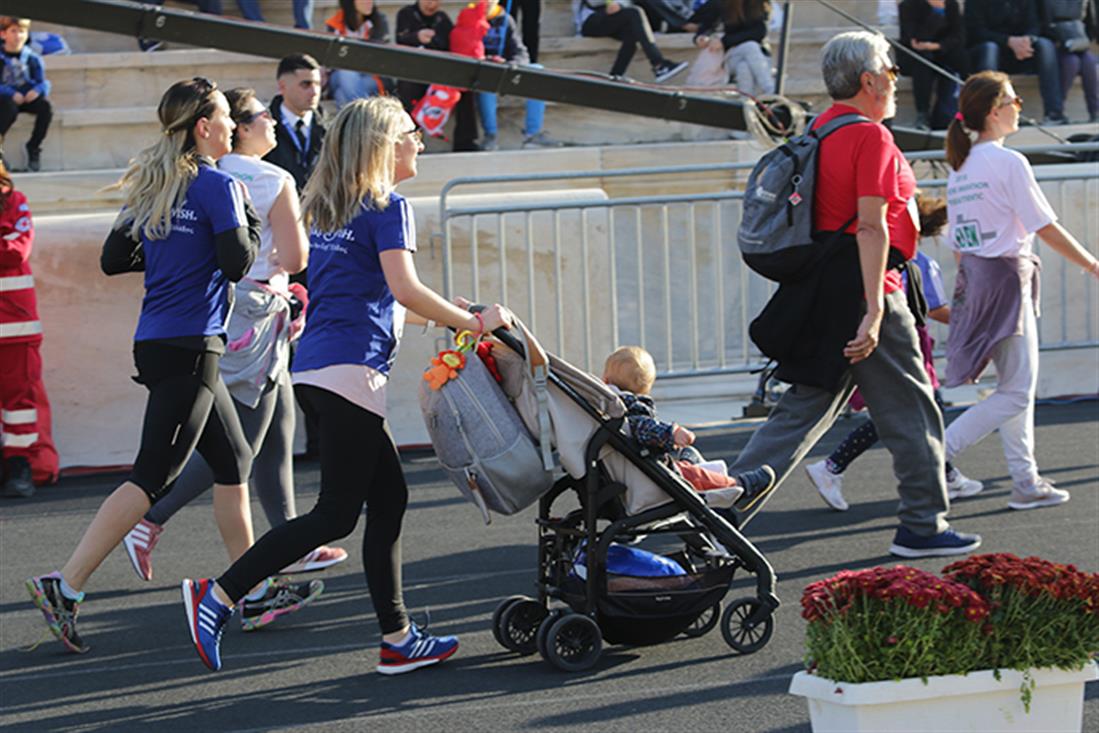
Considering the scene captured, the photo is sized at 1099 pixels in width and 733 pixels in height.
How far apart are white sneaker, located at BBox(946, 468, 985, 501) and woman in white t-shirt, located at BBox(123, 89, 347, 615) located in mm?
3174

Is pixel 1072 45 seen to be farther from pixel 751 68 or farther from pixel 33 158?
pixel 33 158

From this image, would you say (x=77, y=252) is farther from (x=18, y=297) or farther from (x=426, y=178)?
(x=426, y=178)

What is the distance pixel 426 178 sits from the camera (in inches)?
541

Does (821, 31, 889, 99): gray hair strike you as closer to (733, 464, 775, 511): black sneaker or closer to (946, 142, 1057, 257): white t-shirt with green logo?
(946, 142, 1057, 257): white t-shirt with green logo

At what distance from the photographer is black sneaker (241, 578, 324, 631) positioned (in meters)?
6.29

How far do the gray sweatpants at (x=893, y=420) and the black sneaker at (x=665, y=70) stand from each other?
9031 mm

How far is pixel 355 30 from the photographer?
14.2 meters

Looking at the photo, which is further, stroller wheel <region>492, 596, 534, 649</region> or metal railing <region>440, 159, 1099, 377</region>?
metal railing <region>440, 159, 1099, 377</region>

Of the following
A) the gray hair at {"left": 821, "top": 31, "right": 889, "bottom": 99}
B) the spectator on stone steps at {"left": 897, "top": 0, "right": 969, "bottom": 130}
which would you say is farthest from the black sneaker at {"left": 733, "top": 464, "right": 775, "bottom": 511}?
the spectator on stone steps at {"left": 897, "top": 0, "right": 969, "bottom": 130}

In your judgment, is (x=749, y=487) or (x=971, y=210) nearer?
(x=749, y=487)

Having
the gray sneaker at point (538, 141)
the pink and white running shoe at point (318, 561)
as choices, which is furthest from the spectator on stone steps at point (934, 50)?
the pink and white running shoe at point (318, 561)

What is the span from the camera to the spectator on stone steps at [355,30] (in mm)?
14086

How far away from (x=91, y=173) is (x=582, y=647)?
29.8 ft

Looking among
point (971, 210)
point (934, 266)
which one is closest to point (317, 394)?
point (971, 210)
